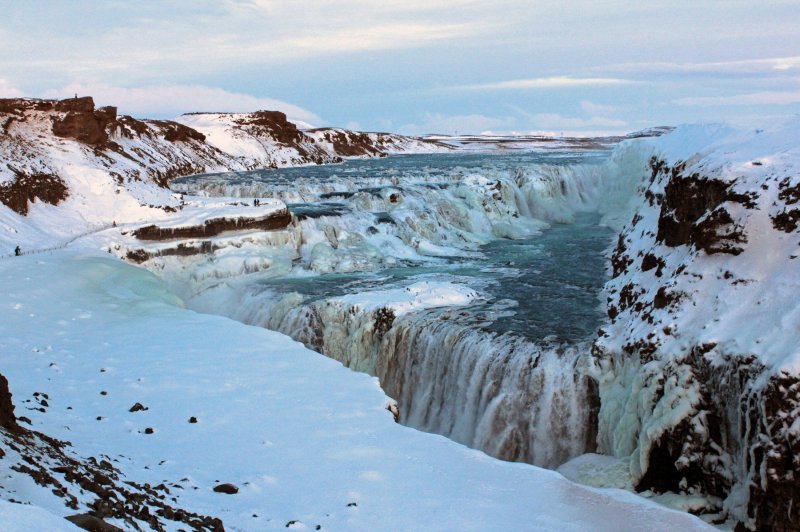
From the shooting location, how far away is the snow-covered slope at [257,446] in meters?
7.93

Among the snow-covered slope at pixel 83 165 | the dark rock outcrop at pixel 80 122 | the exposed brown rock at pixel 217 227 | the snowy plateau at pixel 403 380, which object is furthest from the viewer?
the dark rock outcrop at pixel 80 122

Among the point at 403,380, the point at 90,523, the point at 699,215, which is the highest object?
the point at 699,215

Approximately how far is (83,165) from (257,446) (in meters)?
29.1

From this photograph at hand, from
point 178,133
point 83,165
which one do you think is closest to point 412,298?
point 83,165

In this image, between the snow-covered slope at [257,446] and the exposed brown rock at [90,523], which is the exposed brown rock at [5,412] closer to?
the snow-covered slope at [257,446]

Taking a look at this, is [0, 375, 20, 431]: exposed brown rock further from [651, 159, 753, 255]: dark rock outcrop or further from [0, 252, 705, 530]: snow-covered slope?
[651, 159, 753, 255]: dark rock outcrop

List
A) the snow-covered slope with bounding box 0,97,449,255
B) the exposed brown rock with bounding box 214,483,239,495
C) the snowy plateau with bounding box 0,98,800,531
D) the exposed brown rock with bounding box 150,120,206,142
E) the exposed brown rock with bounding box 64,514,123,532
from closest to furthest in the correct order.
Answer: the exposed brown rock with bounding box 64,514,123,532
the exposed brown rock with bounding box 214,483,239,495
the snowy plateau with bounding box 0,98,800,531
the snow-covered slope with bounding box 0,97,449,255
the exposed brown rock with bounding box 150,120,206,142

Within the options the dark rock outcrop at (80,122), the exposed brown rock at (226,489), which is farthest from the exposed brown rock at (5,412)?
the dark rock outcrop at (80,122)

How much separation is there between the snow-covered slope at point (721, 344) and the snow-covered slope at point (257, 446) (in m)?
1.74

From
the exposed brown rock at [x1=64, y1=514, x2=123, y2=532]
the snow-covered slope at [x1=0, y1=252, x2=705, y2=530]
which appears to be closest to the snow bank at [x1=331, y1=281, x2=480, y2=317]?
the snow-covered slope at [x1=0, y1=252, x2=705, y2=530]

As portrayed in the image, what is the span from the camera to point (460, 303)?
1934 centimetres

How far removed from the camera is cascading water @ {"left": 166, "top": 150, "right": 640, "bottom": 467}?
14445 mm

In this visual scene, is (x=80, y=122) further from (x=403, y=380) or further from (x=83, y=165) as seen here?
(x=403, y=380)

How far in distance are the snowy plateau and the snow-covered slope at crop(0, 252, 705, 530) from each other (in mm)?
45
